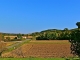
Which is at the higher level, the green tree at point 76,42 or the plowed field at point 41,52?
the green tree at point 76,42

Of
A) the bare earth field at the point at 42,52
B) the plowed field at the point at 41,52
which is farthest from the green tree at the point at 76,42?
the plowed field at the point at 41,52

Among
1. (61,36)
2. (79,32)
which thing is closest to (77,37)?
(79,32)

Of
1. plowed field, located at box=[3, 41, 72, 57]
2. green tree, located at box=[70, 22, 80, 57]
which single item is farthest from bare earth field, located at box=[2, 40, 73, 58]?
green tree, located at box=[70, 22, 80, 57]

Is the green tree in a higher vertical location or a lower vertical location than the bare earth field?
higher

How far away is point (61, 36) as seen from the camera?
115 metres

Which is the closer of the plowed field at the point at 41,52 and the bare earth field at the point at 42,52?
the plowed field at the point at 41,52

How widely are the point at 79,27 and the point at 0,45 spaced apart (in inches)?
945

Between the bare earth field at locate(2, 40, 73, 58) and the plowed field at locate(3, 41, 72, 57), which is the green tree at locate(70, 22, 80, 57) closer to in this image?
the bare earth field at locate(2, 40, 73, 58)

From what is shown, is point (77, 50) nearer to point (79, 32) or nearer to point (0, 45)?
point (79, 32)

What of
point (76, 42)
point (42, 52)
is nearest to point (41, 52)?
point (42, 52)

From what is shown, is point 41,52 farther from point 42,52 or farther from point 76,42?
point 76,42

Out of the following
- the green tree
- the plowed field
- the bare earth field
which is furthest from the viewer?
the bare earth field

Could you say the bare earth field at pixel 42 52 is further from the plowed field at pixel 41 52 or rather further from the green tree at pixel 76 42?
the green tree at pixel 76 42

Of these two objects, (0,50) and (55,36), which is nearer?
(0,50)
